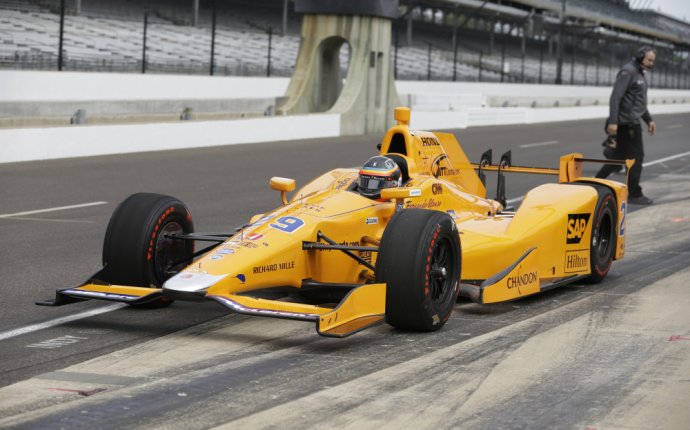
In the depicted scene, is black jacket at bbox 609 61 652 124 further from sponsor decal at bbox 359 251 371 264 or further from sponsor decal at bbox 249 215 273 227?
sponsor decal at bbox 249 215 273 227

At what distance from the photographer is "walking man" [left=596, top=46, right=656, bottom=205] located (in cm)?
1555

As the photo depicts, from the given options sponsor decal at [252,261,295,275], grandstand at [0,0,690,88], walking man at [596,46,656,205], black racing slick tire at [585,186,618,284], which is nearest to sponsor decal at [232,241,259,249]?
sponsor decal at [252,261,295,275]

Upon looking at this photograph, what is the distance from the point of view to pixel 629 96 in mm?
15758

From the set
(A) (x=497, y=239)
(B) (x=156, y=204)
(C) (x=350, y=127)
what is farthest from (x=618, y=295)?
(C) (x=350, y=127)

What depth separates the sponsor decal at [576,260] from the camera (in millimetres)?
8906

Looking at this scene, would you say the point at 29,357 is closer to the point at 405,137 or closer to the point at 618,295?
the point at 405,137

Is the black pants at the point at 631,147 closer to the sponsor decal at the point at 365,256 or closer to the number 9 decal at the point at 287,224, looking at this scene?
the sponsor decal at the point at 365,256

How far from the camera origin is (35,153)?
19.3 metres

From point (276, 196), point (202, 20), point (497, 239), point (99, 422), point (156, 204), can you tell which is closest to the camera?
point (99, 422)

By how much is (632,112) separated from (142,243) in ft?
32.4

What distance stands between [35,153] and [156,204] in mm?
12228

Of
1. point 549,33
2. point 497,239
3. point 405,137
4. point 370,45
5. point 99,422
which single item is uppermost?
point 549,33

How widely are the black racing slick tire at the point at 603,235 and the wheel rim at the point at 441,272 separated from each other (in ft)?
6.91

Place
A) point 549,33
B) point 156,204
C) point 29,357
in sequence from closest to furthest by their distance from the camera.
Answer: point 29,357 → point 156,204 → point 549,33
